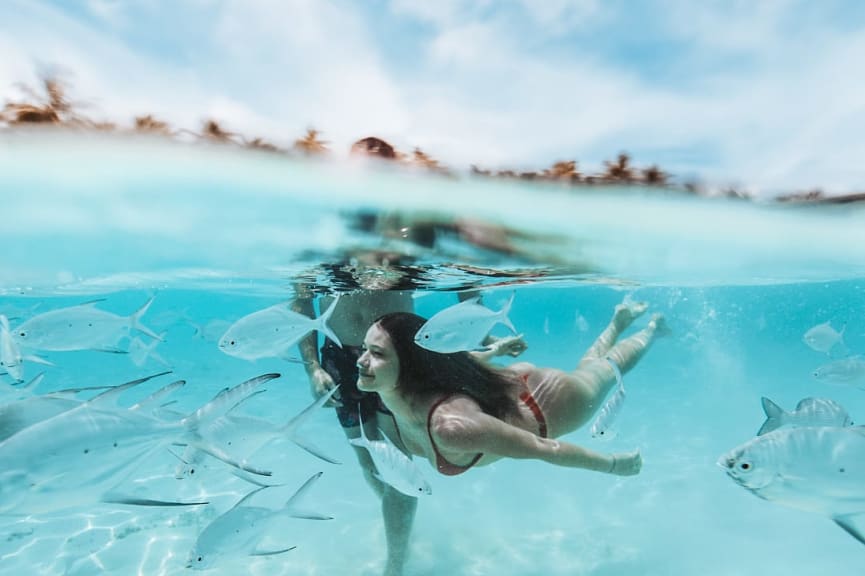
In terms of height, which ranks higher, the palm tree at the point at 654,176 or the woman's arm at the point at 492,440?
the palm tree at the point at 654,176

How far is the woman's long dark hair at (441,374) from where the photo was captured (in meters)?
4.98

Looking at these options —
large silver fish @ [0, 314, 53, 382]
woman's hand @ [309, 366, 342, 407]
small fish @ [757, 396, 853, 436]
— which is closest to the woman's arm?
small fish @ [757, 396, 853, 436]

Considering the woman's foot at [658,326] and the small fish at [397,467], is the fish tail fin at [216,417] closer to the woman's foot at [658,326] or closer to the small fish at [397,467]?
the small fish at [397,467]

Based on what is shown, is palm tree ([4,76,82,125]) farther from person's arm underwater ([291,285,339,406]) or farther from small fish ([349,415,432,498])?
small fish ([349,415,432,498])

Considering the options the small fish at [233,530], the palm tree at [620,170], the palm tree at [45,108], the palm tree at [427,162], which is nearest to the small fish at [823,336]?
the palm tree at [620,170]

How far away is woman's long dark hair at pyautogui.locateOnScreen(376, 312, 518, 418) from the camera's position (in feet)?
16.4

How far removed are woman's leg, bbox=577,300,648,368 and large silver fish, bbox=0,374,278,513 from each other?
19.4 feet

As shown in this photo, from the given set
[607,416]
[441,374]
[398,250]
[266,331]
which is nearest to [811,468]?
[607,416]

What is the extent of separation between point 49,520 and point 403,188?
747 cm

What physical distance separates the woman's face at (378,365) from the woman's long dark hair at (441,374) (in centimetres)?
9

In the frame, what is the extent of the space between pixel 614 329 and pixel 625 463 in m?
3.57

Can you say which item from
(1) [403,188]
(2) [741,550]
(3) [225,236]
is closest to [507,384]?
(1) [403,188]

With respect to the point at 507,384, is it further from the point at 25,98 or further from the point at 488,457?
the point at 25,98

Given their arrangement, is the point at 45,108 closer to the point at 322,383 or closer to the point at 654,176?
the point at 322,383
